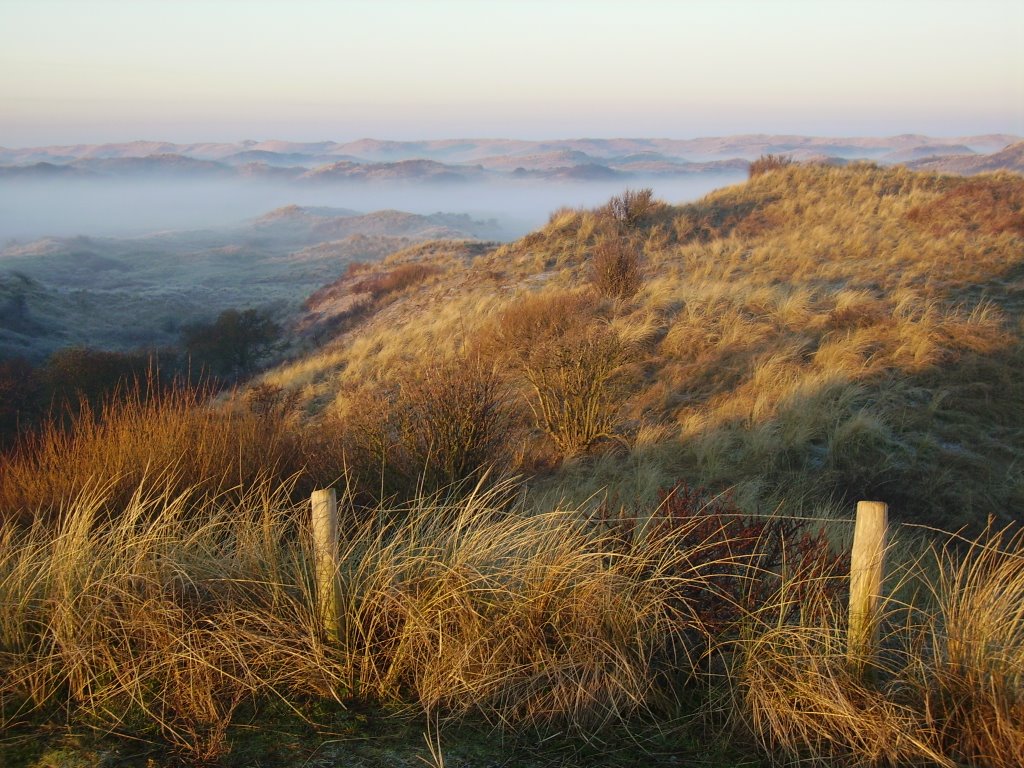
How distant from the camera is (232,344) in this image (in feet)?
60.4

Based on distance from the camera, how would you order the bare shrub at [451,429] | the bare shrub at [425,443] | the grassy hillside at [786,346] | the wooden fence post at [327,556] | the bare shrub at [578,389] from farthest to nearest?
the bare shrub at [578,389] < the grassy hillside at [786,346] < the bare shrub at [451,429] < the bare shrub at [425,443] < the wooden fence post at [327,556]

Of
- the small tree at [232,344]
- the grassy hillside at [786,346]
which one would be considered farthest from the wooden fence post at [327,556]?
the small tree at [232,344]

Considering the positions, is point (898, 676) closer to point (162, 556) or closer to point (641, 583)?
point (641, 583)

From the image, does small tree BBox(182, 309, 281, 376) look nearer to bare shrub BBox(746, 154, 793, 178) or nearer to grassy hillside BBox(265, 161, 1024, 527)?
grassy hillside BBox(265, 161, 1024, 527)

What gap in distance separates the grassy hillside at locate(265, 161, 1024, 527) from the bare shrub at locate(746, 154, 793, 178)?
3.49 metres

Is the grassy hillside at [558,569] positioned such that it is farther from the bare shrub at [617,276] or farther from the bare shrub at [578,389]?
the bare shrub at [617,276]

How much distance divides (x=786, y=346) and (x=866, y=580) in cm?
638

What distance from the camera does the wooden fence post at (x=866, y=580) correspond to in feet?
8.70

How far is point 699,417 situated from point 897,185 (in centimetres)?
1573

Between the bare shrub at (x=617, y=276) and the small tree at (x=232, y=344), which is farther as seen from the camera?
the small tree at (x=232, y=344)

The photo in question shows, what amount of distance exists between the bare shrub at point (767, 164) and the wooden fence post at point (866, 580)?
21.4 meters

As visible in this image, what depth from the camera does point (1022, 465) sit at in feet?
19.7

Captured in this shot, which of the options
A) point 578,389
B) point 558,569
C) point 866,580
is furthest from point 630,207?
point 866,580

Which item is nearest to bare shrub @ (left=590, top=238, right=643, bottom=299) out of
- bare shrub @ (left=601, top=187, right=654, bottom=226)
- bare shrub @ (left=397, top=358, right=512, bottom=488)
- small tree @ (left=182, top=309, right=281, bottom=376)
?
bare shrub @ (left=601, top=187, right=654, bottom=226)
